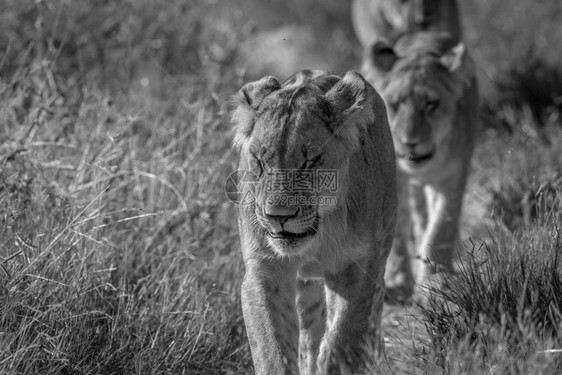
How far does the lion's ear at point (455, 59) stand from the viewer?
8.10m

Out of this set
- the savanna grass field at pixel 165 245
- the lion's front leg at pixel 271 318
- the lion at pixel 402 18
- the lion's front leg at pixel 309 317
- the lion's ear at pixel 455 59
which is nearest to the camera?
the lion's front leg at pixel 271 318

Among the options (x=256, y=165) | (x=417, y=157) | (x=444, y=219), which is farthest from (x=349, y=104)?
(x=444, y=219)

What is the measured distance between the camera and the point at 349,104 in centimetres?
494

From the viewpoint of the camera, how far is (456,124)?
819 centimetres

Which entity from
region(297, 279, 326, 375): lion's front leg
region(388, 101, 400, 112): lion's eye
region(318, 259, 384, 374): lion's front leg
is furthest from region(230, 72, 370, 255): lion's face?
region(388, 101, 400, 112): lion's eye

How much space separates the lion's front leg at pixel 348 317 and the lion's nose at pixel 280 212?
0.54 m

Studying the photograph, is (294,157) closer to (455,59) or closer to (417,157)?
(417,157)

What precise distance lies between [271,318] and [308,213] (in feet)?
1.64

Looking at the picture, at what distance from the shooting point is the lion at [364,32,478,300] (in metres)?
7.70

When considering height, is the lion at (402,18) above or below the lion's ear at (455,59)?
above

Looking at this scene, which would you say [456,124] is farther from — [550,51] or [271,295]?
[550,51]

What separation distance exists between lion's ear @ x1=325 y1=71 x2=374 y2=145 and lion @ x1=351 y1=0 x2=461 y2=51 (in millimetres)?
4624

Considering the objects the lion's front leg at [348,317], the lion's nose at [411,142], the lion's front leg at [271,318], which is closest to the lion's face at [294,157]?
the lion's front leg at [271,318]

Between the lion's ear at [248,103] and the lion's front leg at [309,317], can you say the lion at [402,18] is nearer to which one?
the lion's front leg at [309,317]
